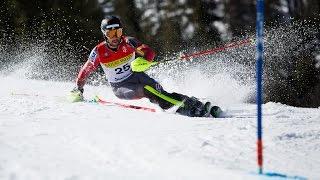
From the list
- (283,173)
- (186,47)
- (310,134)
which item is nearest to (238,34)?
(186,47)

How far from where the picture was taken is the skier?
6.82m

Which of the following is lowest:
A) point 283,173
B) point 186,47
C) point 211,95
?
point 283,173

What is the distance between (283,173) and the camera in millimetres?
3582

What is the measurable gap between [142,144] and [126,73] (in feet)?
11.7

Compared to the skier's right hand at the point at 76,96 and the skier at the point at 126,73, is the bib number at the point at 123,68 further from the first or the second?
the skier's right hand at the point at 76,96

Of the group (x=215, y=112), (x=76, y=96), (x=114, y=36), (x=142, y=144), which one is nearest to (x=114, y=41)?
(x=114, y=36)

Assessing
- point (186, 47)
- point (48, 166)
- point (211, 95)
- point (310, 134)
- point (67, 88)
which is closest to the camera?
point (48, 166)

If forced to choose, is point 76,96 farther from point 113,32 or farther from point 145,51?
point 145,51

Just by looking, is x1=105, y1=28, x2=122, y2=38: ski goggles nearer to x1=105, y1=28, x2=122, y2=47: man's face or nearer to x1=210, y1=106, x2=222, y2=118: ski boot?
x1=105, y1=28, x2=122, y2=47: man's face

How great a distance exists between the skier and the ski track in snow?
644mm

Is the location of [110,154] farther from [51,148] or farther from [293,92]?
[293,92]

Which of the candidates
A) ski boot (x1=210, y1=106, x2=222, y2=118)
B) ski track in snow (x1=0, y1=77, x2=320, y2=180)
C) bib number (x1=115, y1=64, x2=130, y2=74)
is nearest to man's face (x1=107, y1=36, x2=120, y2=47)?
bib number (x1=115, y1=64, x2=130, y2=74)

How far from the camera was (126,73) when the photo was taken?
24.8 feet

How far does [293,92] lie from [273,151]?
1949 centimetres
